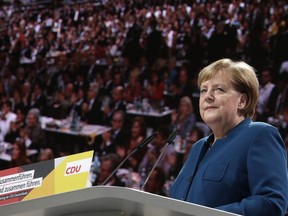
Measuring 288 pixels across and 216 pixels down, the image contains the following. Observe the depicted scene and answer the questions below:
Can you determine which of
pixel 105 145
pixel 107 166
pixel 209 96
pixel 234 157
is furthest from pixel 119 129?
pixel 234 157

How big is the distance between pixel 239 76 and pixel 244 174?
33 cm

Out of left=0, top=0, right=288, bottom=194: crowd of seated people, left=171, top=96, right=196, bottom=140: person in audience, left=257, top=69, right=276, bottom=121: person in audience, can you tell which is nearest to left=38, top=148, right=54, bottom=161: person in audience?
left=0, top=0, right=288, bottom=194: crowd of seated people

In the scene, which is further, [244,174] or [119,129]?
[119,129]

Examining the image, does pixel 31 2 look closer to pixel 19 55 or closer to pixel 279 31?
pixel 19 55

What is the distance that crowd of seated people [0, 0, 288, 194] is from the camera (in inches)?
219

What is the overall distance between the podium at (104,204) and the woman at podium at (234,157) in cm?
41

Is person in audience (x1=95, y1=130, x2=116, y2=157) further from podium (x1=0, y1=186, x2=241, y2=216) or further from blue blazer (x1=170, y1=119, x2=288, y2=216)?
podium (x1=0, y1=186, x2=241, y2=216)

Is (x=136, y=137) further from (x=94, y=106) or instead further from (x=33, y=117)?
(x=33, y=117)

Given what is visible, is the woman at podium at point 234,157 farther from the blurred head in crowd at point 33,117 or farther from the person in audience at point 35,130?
the blurred head in crowd at point 33,117

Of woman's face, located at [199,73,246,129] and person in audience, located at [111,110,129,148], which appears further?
person in audience, located at [111,110,129,148]

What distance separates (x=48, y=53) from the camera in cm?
736

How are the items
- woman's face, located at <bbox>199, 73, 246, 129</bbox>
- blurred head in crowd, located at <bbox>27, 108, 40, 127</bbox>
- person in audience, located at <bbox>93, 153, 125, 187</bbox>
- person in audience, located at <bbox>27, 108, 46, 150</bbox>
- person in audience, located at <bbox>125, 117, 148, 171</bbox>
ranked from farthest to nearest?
blurred head in crowd, located at <bbox>27, 108, 40, 127</bbox>, person in audience, located at <bbox>27, 108, 46, 150</bbox>, person in audience, located at <bbox>93, 153, 125, 187</bbox>, person in audience, located at <bbox>125, 117, 148, 171</bbox>, woman's face, located at <bbox>199, 73, 246, 129</bbox>

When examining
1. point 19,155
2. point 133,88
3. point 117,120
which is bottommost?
point 19,155

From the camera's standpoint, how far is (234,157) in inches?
65.1
